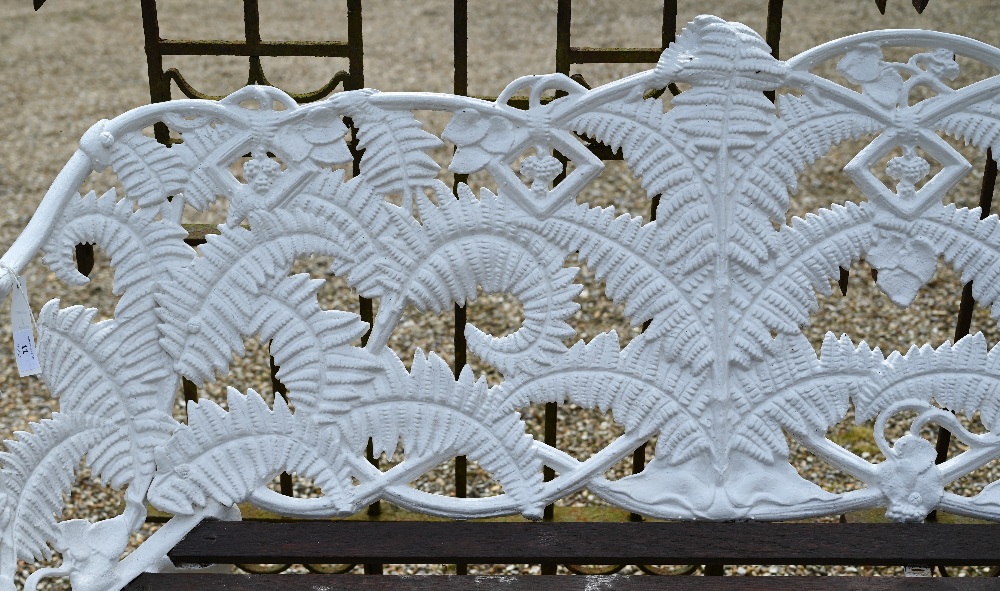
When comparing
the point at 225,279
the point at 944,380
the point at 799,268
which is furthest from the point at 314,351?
the point at 944,380

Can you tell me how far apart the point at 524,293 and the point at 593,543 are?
20.8 inches

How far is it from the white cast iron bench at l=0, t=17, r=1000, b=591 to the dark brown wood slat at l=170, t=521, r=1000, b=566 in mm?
23

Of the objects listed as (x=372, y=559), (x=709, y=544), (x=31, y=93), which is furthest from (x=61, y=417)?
(x=31, y=93)

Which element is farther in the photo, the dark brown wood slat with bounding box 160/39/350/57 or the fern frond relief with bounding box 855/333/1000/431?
the dark brown wood slat with bounding box 160/39/350/57

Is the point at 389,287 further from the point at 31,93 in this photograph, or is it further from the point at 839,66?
the point at 31,93

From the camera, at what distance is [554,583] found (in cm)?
203

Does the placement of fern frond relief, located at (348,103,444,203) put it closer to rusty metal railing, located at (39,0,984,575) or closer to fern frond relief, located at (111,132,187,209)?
rusty metal railing, located at (39,0,984,575)

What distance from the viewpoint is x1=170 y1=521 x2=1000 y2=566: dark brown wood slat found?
2061 mm

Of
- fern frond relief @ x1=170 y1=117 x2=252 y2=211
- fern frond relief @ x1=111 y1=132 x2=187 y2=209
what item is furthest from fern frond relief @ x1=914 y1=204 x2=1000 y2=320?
fern frond relief @ x1=111 y1=132 x2=187 y2=209

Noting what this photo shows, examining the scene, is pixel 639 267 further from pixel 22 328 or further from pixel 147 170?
pixel 22 328

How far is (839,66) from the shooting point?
7.23 feet

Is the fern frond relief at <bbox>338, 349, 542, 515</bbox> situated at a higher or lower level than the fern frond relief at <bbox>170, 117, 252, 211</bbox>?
lower

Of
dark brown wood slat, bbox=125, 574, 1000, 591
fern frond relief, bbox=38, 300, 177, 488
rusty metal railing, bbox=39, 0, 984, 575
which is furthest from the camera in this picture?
rusty metal railing, bbox=39, 0, 984, 575

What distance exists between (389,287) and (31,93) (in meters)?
6.38
